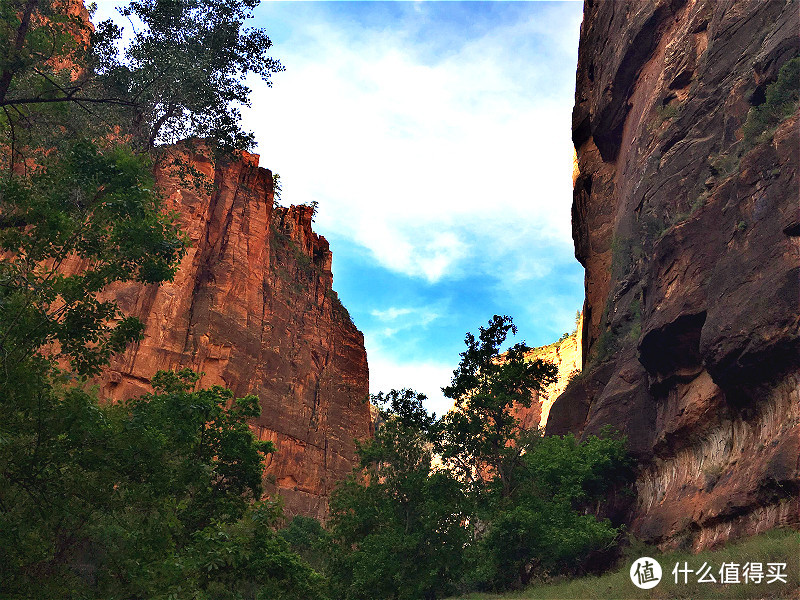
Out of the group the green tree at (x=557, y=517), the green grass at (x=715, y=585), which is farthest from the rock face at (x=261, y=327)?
the green grass at (x=715, y=585)

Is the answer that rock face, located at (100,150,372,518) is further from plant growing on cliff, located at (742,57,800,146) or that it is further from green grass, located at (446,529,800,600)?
green grass, located at (446,529,800,600)

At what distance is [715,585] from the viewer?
1235 cm

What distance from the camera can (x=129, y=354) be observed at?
51062mm

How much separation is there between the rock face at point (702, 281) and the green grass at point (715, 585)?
974 mm

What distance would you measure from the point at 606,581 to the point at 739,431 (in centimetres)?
582

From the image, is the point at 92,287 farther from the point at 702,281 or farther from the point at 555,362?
the point at 555,362

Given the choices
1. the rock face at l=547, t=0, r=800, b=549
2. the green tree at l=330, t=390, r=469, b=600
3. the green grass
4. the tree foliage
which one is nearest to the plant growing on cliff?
the rock face at l=547, t=0, r=800, b=549

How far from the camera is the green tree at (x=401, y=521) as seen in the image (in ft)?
80.6

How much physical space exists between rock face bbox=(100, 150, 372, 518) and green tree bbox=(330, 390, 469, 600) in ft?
96.7

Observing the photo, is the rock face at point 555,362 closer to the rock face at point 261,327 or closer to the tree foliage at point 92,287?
the rock face at point 261,327

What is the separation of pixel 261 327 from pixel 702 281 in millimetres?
51671

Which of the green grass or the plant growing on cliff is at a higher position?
the plant growing on cliff

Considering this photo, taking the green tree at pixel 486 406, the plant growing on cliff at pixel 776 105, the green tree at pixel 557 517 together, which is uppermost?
the plant growing on cliff at pixel 776 105

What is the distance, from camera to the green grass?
35.9ft
